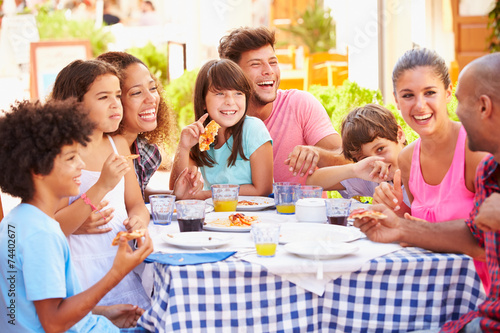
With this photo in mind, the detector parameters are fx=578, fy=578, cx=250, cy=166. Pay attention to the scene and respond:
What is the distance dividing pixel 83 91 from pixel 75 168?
2.69 feet

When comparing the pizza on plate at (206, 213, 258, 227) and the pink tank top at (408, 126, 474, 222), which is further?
the pizza on plate at (206, 213, 258, 227)

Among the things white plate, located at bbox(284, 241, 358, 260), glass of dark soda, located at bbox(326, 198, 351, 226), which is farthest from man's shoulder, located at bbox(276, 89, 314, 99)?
white plate, located at bbox(284, 241, 358, 260)

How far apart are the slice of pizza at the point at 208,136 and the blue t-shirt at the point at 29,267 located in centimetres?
136

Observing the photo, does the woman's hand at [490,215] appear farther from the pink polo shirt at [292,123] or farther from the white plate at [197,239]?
the pink polo shirt at [292,123]

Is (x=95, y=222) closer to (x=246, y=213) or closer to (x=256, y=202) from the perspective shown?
(x=246, y=213)

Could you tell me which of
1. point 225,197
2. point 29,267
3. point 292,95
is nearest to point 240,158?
point 225,197

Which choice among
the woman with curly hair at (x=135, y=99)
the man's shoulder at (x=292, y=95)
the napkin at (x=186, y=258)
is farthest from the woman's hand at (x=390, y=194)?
the man's shoulder at (x=292, y=95)

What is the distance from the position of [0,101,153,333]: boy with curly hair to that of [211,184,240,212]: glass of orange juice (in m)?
0.87

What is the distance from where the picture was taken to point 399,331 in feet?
6.25

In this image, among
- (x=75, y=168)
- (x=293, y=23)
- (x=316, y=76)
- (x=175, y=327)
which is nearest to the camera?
(x=175, y=327)

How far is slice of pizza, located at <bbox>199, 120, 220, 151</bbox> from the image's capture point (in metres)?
3.17

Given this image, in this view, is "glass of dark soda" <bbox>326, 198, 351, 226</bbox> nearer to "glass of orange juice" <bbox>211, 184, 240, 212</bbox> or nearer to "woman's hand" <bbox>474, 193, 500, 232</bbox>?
"glass of orange juice" <bbox>211, 184, 240, 212</bbox>

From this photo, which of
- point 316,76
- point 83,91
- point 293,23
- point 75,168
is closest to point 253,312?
point 75,168

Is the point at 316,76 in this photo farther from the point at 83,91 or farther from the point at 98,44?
the point at 83,91
